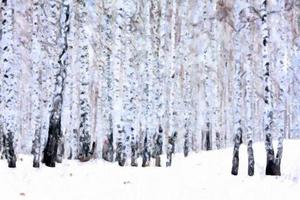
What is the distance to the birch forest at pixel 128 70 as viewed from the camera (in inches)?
670

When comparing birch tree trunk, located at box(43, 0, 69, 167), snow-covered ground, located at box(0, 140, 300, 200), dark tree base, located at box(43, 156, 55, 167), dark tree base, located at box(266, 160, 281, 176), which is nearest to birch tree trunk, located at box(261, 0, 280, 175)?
dark tree base, located at box(266, 160, 281, 176)

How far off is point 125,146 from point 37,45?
6.83m

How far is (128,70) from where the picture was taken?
22828 mm

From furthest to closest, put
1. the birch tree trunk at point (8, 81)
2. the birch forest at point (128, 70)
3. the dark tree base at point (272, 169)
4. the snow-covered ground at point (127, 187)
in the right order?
the dark tree base at point (272, 169) → the birch forest at point (128, 70) → the birch tree trunk at point (8, 81) → the snow-covered ground at point (127, 187)

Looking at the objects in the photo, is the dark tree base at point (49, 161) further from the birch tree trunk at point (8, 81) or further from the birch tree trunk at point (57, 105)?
the birch tree trunk at point (8, 81)

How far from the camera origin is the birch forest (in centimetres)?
1702

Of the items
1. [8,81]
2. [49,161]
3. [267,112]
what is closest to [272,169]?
[267,112]

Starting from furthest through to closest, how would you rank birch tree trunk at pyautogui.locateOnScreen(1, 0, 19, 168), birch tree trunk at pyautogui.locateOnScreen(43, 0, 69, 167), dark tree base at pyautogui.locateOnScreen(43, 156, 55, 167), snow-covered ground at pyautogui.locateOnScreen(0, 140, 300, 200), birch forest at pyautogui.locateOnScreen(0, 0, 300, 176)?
birch forest at pyautogui.locateOnScreen(0, 0, 300, 176), birch tree trunk at pyautogui.locateOnScreen(43, 0, 69, 167), dark tree base at pyautogui.locateOnScreen(43, 156, 55, 167), birch tree trunk at pyautogui.locateOnScreen(1, 0, 19, 168), snow-covered ground at pyautogui.locateOnScreen(0, 140, 300, 200)

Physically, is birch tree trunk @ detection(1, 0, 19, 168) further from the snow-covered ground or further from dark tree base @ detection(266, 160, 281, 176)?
dark tree base @ detection(266, 160, 281, 176)

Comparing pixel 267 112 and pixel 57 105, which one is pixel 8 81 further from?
pixel 267 112

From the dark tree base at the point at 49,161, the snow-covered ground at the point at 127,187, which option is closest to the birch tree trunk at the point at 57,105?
the dark tree base at the point at 49,161

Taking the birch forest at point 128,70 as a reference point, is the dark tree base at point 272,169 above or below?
below

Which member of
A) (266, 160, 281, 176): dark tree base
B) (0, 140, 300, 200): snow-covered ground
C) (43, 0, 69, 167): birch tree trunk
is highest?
(43, 0, 69, 167): birch tree trunk

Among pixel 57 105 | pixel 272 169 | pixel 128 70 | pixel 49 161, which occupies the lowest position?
pixel 272 169
